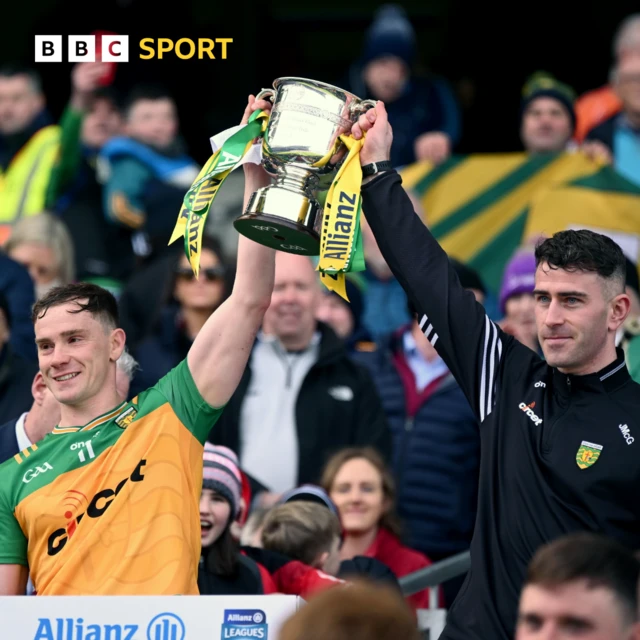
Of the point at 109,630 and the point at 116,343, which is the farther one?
the point at 116,343

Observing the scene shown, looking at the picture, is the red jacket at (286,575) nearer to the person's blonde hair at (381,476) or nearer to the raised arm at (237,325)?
the person's blonde hair at (381,476)

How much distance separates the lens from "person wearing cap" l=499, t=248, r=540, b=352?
698 cm

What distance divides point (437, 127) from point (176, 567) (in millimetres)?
6142

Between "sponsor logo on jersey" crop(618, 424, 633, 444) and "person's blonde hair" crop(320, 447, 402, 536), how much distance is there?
242 centimetres

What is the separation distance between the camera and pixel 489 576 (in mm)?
4266

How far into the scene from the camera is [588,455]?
4.22 m

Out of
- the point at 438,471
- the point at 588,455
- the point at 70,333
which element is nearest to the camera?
the point at 588,455

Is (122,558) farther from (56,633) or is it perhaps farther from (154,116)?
(154,116)

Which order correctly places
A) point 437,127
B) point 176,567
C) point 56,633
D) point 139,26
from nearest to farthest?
point 56,633, point 176,567, point 437,127, point 139,26

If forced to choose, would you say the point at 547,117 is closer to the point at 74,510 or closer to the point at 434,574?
the point at 434,574

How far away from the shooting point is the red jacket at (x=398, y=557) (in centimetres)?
632

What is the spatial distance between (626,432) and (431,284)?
2.51 feet

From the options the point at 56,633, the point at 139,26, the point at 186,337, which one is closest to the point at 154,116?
the point at 139,26

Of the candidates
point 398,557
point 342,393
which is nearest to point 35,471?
point 398,557
